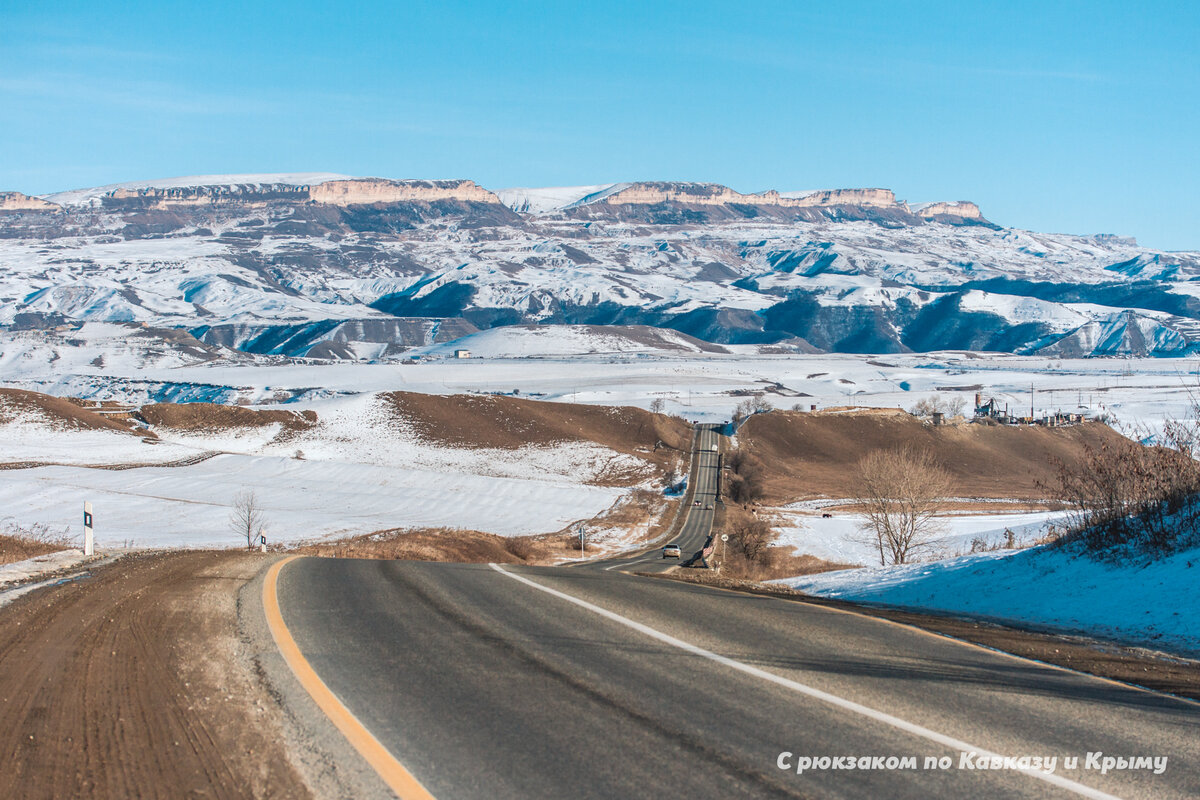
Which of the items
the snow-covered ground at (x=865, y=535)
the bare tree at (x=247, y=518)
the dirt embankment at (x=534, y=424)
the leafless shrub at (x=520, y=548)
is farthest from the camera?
the dirt embankment at (x=534, y=424)

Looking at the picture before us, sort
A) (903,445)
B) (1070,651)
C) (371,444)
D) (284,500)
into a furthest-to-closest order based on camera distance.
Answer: (371,444), (903,445), (284,500), (1070,651)

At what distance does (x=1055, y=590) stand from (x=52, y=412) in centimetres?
9908

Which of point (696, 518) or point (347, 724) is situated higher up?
point (347, 724)

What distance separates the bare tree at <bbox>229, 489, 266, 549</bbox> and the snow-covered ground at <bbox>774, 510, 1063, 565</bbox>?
31028 millimetres

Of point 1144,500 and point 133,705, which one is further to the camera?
point 1144,500

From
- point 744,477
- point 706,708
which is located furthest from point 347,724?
point 744,477

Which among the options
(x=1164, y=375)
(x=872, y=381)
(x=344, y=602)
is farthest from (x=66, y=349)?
(x=1164, y=375)

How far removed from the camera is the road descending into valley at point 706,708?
4.89 meters

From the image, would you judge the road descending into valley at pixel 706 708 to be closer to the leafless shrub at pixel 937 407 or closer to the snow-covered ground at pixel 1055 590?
the snow-covered ground at pixel 1055 590

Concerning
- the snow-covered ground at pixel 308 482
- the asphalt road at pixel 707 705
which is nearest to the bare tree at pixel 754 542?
the snow-covered ground at pixel 308 482

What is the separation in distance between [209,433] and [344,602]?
9235 centimetres

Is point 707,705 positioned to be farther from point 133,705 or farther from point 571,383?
point 571,383

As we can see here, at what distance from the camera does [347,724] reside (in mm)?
5664

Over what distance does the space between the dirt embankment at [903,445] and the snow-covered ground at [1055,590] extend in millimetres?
69614
